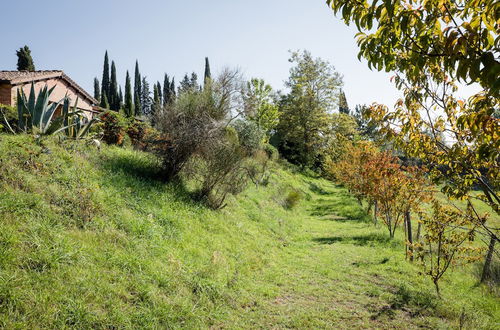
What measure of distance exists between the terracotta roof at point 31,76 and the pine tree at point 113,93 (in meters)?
35.3

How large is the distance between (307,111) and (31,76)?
27.1 metres

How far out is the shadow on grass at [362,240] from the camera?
34.8ft

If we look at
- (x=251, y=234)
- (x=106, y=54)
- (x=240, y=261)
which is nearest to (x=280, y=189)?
(x=251, y=234)

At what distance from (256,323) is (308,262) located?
384cm

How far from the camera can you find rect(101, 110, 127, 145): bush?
1118cm

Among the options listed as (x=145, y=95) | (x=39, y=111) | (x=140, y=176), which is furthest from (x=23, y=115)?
(x=145, y=95)

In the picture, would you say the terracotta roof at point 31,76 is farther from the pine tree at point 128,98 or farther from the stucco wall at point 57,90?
the pine tree at point 128,98

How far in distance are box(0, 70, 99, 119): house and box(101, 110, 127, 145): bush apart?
864mm

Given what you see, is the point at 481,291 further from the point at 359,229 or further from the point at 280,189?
the point at 280,189

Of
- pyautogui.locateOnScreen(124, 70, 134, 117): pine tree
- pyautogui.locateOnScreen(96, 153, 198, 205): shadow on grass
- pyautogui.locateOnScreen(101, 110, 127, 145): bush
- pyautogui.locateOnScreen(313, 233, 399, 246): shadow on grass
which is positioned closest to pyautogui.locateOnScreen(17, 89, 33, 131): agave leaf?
pyautogui.locateOnScreen(96, 153, 198, 205): shadow on grass

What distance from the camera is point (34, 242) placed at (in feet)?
13.7

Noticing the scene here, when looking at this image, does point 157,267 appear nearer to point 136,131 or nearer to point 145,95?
→ point 136,131

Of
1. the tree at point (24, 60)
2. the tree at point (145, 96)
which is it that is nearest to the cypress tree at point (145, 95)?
the tree at point (145, 96)

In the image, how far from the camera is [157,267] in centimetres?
517
